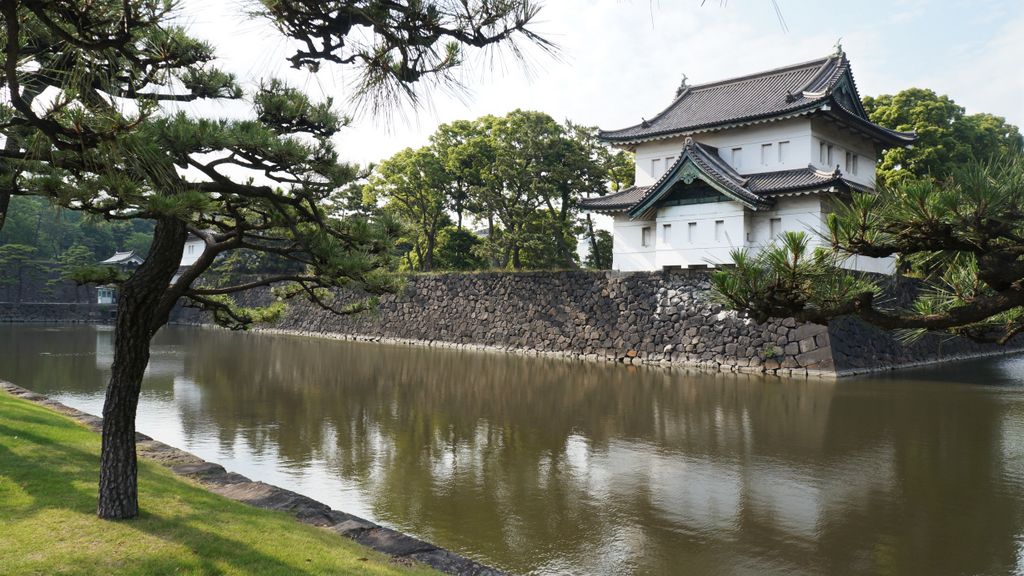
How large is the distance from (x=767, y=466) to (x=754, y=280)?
4.98 m

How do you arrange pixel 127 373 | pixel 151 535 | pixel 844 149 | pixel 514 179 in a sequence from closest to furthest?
pixel 151 535
pixel 127 373
pixel 844 149
pixel 514 179

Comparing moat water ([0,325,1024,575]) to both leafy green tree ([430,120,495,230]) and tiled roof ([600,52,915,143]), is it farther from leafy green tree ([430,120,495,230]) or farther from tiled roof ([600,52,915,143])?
leafy green tree ([430,120,495,230])

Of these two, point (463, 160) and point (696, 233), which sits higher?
point (463, 160)

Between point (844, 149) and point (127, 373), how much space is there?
18.0 m

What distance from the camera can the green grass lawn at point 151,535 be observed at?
122 inches

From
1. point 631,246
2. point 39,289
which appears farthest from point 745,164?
point 39,289

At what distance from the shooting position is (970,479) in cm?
629

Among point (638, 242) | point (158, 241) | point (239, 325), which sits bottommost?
point (239, 325)

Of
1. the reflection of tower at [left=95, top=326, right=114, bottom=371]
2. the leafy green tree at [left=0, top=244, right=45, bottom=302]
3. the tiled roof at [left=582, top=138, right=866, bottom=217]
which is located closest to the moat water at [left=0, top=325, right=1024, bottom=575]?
the reflection of tower at [left=95, top=326, right=114, bottom=371]

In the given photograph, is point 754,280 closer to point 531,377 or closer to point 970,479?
point 970,479

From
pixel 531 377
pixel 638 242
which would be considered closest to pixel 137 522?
pixel 531 377

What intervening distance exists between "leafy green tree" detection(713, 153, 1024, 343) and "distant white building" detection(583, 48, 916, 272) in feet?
43.8

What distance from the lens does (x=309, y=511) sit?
14.3 feet

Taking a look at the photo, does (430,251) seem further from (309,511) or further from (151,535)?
(151,535)
